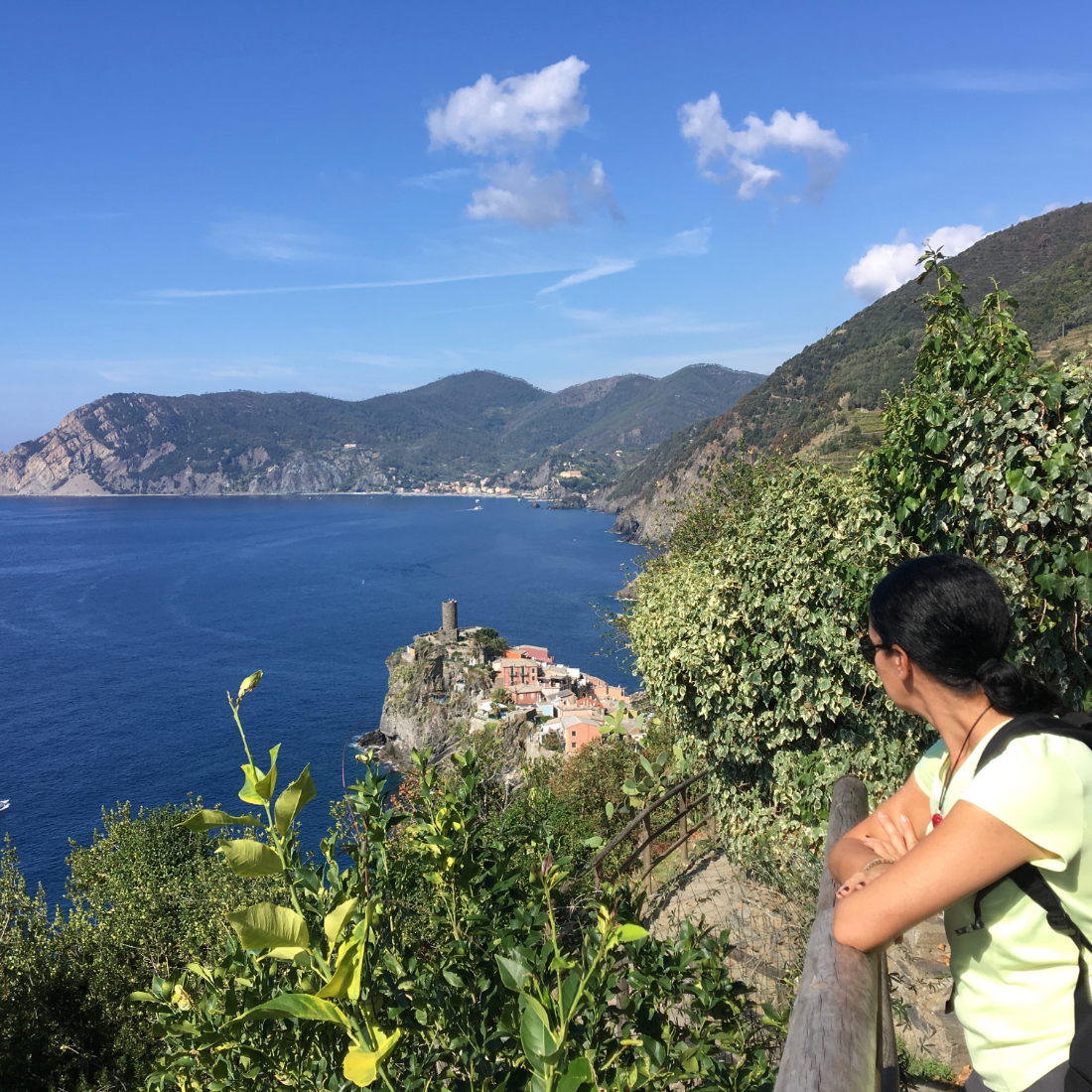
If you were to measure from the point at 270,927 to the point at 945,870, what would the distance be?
101 cm

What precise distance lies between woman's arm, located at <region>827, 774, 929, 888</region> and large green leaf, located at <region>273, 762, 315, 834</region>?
3.60 ft

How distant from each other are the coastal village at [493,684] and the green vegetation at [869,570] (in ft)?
96.8

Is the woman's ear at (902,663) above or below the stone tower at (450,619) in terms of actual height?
above

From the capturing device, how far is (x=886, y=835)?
66.0 inches

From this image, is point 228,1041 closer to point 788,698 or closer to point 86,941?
point 788,698

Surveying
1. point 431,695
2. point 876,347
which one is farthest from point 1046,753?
point 876,347

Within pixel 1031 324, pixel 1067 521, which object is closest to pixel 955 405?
pixel 1067 521

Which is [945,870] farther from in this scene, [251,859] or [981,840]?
[251,859]

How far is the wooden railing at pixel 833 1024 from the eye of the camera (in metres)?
1.02

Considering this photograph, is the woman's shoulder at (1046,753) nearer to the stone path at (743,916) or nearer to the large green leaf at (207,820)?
the large green leaf at (207,820)

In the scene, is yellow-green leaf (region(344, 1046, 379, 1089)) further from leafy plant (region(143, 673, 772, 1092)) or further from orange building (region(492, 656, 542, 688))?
orange building (region(492, 656, 542, 688))

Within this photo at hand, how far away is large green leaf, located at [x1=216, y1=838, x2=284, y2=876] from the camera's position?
0.96 metres

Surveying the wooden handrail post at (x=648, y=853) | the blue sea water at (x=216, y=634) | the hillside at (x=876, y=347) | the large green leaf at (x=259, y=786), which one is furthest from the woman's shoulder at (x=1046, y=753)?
the hillside at (x=876, y=347)

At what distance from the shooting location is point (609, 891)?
1.43 meters
